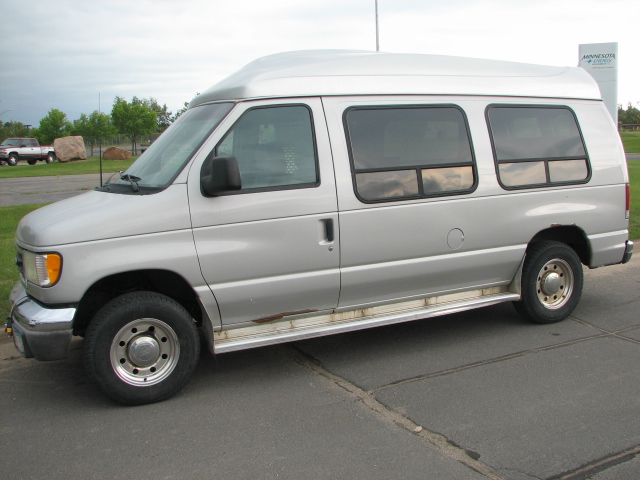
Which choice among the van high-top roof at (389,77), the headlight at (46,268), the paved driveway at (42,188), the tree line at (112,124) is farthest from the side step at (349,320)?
the tree line at (112,124)

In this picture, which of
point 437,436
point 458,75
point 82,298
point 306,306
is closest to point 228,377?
point 306,306

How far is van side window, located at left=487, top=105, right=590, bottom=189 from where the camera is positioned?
5773mm

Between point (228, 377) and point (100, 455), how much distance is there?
136 centimetres

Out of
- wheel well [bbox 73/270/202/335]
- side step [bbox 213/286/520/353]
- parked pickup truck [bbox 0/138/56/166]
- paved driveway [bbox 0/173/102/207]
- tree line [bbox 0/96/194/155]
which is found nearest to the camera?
wheel well [bbox 73/270/202/335]

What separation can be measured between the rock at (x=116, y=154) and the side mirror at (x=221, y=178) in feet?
105

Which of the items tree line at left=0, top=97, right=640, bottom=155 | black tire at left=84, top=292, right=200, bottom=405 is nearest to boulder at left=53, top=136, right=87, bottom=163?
tree line at left=0, top=97, right=640, bottom=155

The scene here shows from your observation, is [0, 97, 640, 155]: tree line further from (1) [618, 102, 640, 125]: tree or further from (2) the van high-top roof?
(2) the van high-top roof

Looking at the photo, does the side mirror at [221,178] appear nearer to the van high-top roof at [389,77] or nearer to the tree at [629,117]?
the van high-top roof at [389,77]

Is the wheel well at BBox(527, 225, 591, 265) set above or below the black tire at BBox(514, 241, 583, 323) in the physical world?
above

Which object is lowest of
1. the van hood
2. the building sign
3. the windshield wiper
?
the van hood

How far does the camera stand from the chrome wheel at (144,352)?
445 cm

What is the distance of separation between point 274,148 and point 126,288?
1.54 m

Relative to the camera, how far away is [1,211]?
12883 millimetres

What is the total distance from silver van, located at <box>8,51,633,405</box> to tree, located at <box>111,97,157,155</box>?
41783 millimetres
